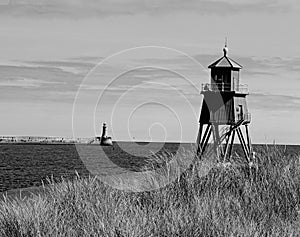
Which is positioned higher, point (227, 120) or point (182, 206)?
point (227, 120)

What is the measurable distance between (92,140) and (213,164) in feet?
519

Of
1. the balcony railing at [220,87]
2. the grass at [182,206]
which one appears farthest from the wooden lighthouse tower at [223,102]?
the grass at [182,206]

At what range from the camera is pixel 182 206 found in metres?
15.7

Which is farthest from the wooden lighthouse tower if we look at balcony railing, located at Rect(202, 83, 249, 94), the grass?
the grass

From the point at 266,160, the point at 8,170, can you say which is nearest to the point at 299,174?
the point at 266,160

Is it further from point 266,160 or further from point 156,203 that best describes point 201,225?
point 266,160

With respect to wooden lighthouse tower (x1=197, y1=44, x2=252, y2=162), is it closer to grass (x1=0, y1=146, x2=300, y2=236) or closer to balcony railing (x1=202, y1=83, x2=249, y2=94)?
balcony railing (x1=202, y1=83, x2=249, y2=94)

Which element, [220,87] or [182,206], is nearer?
[182,206]

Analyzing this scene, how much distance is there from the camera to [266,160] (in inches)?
818

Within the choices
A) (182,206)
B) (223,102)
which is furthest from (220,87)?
(182,206)

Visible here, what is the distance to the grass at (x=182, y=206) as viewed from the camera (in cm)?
A: 1342

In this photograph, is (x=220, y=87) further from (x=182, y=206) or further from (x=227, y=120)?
(x=182, y=206)

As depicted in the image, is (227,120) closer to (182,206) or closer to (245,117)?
(245,117)

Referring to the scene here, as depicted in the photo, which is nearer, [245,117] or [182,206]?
[182,206]
